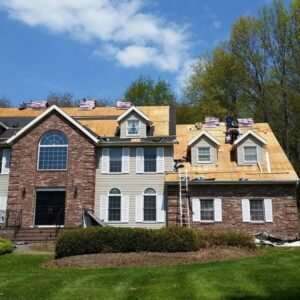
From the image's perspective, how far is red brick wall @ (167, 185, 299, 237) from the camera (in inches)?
995

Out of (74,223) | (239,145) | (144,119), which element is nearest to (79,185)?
(74,223)

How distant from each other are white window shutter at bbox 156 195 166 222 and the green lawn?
1038cm

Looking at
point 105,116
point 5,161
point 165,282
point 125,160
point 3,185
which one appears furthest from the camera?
point 105,116

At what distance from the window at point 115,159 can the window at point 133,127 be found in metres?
1.42

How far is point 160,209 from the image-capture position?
86.8 ft

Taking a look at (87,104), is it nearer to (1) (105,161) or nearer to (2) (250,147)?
(1) (105,161)

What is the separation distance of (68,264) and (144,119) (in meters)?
13.7

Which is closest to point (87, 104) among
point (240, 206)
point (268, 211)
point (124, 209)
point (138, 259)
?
point (124, 209)

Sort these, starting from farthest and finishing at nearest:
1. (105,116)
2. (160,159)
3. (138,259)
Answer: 1. (105,116)
2. (160,159)
3. (138,259)

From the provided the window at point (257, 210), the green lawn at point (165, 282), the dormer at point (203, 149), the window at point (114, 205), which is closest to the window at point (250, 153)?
the dormer at point (203, 149)

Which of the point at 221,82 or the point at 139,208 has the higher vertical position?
the point at 221,82

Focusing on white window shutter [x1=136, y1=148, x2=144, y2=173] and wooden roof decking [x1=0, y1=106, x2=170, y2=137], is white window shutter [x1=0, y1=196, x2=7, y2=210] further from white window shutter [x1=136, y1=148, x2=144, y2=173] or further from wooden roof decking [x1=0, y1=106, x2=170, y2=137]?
white window shutter [x1=136, y1=148, x2=144, y2=173]

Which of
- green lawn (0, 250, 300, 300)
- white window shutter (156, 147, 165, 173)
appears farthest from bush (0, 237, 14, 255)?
white window shutter (156, 147, 165, 173)

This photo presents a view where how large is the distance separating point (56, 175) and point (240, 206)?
10787 mm
